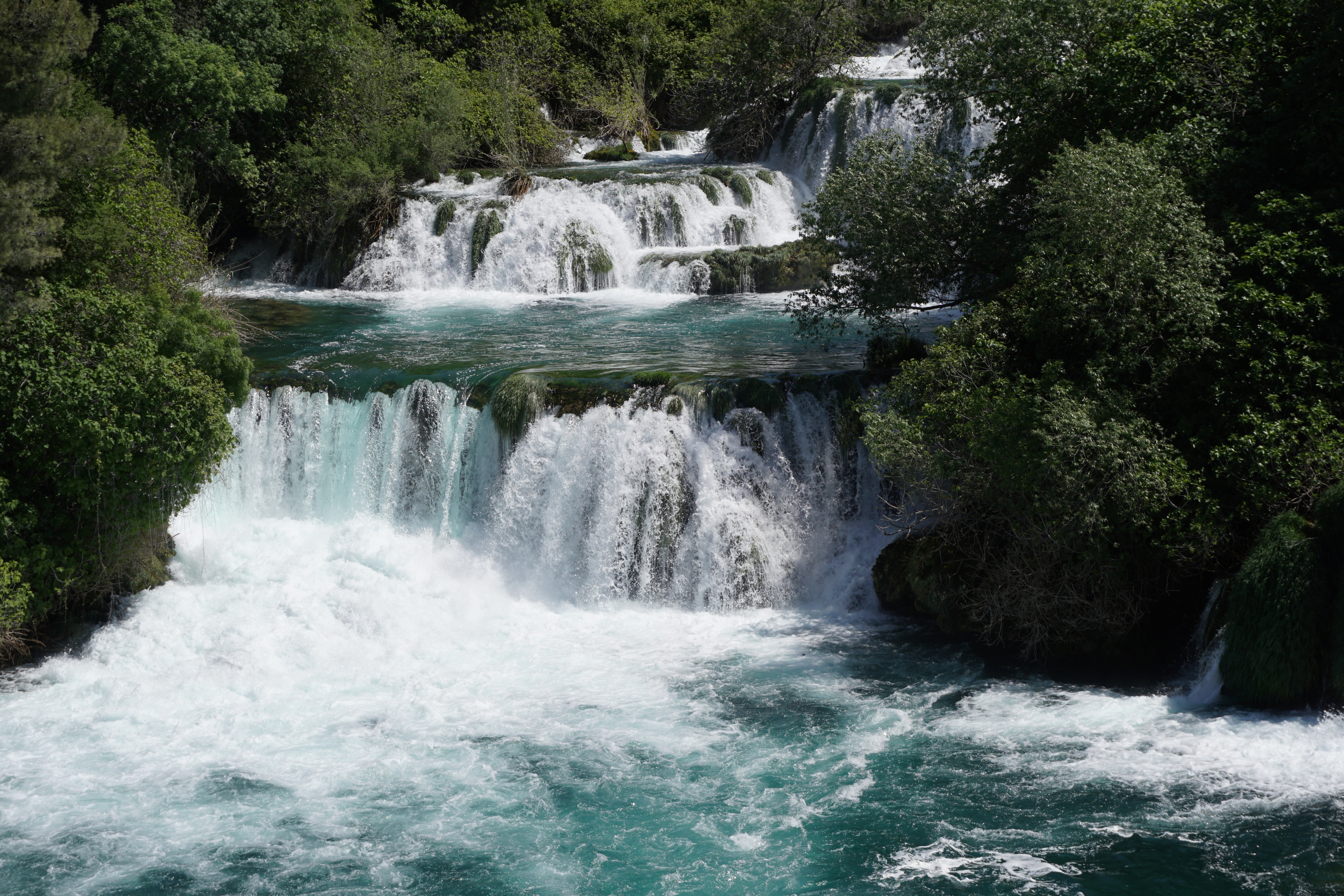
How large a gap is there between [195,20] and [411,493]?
15688 mm

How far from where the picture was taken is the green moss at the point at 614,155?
31.8 m

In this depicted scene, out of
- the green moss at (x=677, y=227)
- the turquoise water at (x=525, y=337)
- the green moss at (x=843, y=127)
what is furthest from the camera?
the green moss at (x=843, y=127)

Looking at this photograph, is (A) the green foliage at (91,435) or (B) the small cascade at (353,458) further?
(B) the small cascade at (353,458)

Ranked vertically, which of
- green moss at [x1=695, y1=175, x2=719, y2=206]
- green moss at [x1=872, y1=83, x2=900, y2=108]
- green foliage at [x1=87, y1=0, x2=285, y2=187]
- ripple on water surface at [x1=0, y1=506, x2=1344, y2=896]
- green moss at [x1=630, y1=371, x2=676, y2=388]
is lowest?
ripple on water surface at [x1=0, y1=506, x2=1344, y2=896]

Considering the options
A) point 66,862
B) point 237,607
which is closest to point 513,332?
point 237,607

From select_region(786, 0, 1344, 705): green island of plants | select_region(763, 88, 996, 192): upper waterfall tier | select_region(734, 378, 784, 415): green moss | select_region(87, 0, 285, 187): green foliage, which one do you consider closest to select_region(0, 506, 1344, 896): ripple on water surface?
select_region(786, 0, 1344, 705): green island of plants

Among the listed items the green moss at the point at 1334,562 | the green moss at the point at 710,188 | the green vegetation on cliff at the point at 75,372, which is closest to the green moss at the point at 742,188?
the green moss at the point at 710,188

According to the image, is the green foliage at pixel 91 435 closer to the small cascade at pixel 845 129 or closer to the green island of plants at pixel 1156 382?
the green island of plants at pixel 1156 382

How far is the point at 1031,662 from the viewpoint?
12531mm

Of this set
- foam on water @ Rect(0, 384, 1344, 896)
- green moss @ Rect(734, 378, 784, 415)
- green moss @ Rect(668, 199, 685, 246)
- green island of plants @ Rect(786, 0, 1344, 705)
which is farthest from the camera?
green moss @ Rect(668, 199, 685, 246)

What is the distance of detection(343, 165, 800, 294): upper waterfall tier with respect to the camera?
24719 mm

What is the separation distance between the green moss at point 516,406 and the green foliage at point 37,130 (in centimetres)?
559

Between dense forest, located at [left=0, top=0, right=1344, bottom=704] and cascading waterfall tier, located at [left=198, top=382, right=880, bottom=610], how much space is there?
1.19 m

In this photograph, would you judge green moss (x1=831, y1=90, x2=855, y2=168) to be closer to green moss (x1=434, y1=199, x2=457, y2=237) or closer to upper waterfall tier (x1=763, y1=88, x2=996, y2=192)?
upper waterfall tier (x1=763, y1=88, x2=996, y2=192)
